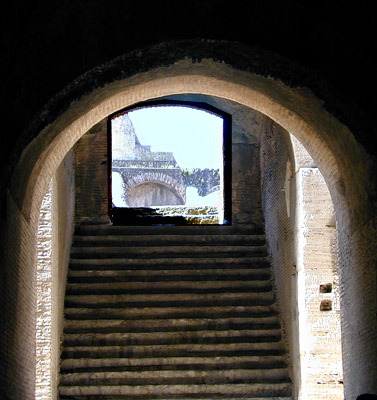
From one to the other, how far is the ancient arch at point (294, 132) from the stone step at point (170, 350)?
4.86 meters

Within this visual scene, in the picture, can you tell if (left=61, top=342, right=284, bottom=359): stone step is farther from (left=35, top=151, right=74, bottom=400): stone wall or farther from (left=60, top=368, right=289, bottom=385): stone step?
(left=35, top=151, right=74, bottom=400): stone wall

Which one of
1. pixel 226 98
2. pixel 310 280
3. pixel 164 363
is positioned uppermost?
pixel 226 98

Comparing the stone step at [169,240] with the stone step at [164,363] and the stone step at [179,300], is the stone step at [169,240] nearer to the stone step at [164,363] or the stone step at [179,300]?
the stone step at [179,300]

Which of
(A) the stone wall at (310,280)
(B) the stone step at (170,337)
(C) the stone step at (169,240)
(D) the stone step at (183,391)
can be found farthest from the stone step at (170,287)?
(D) the stone step at (183,391)

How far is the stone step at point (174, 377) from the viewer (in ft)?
32.4

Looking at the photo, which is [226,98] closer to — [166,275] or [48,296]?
[48,296]

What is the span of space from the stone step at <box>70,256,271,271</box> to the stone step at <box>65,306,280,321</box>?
808 millimetres

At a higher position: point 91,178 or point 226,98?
point 91,178

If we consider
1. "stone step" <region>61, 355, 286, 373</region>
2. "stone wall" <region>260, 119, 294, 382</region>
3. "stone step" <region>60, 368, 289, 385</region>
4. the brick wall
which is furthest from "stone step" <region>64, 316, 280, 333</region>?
the brick wall

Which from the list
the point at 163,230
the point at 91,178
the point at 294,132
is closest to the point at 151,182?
the point at 91,178

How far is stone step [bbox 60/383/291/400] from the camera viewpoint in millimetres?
9742

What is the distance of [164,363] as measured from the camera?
1012 centimetres

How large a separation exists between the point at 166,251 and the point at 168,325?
4.56 feet

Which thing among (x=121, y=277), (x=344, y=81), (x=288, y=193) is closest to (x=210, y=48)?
(x=344, y=81)
